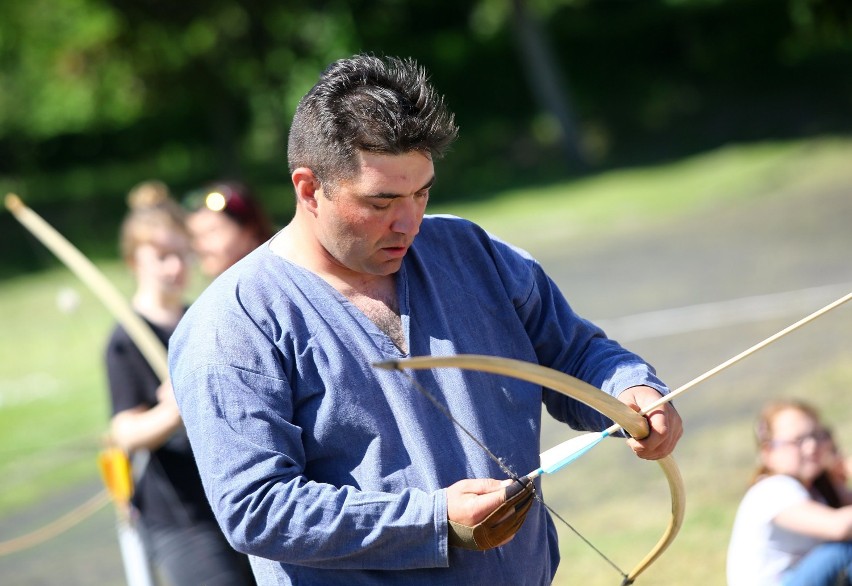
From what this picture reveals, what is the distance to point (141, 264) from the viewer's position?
3.90 m

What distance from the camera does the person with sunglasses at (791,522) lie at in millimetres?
3482

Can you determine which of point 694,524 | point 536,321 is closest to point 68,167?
point 694,524

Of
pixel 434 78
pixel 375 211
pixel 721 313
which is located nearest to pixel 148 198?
pixel 375 211

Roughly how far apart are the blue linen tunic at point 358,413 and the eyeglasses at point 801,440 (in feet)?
4.81

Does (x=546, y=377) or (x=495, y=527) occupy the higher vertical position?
(x=546, y=377)

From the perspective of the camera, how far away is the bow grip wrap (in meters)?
1.95

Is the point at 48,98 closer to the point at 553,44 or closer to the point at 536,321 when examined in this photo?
the point at 553,44

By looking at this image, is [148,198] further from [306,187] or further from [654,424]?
[654,424]

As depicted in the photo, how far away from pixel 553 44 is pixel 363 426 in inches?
873

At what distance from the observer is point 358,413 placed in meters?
2.05

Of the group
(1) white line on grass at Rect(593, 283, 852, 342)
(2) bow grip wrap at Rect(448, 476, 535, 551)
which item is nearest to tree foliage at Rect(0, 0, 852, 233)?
(1) white line on grass at Rect(593, 283, 852, 342)

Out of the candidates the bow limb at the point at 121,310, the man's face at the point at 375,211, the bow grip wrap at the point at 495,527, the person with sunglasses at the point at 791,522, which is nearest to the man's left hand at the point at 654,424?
the bow grip wrap at the point at 495,527

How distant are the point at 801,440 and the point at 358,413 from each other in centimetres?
204

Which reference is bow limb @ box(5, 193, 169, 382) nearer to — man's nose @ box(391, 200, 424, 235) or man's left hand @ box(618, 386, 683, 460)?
man's nose @ box(391, 200, 424, 235)
